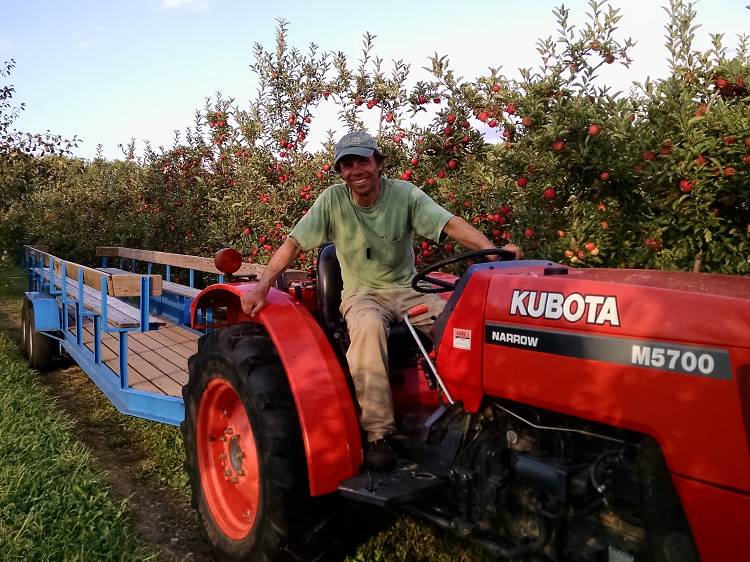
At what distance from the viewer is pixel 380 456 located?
2.36 m

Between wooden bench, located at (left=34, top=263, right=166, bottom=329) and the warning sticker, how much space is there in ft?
8.16

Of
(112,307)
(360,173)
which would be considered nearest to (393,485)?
(360,173)

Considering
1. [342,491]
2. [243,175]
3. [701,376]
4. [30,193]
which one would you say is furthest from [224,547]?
[30,193]

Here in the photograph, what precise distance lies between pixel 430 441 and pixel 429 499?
20 cm

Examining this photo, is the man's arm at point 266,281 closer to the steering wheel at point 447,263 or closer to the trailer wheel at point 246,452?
the trailer wheel at point 246,452

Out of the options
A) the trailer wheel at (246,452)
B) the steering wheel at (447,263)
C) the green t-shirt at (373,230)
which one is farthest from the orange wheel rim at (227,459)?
the steering wheel at (447,263)

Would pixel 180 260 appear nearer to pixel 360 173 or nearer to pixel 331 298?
pixel 331 298

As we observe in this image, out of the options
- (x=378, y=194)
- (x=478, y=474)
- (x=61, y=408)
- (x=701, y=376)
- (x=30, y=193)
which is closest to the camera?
(x=701, y=376)

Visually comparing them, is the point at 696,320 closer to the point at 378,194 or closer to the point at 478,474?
the point at 478,474

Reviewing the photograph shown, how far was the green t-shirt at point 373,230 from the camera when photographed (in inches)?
113

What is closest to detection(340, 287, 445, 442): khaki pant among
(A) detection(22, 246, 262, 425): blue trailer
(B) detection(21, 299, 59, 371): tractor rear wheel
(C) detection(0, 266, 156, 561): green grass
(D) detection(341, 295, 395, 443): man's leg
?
(D) detection(341, 295, 395, 443): man's leg

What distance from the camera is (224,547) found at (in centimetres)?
265

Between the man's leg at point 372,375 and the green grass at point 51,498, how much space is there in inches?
44.9

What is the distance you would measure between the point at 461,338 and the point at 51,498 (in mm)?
2247
